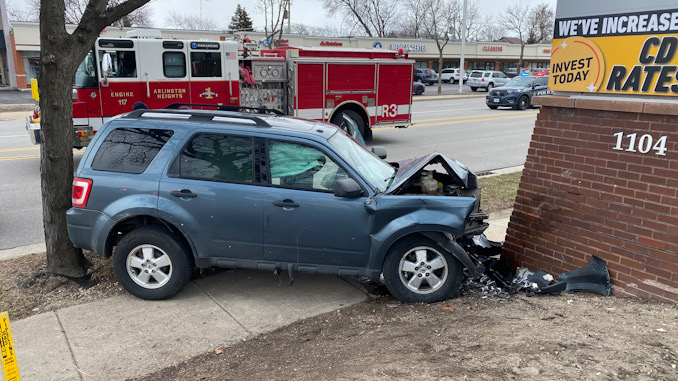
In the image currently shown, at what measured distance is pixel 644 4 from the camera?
4402 millimetres

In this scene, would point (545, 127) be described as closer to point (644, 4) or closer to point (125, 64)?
point (644, 4)

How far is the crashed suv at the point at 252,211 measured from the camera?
182 inches

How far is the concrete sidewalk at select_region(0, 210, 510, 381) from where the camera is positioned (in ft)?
12.9

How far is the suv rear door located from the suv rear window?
0.26m

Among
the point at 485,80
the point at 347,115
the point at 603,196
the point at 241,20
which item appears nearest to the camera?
the point at 603,196

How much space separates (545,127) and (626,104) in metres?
0.81

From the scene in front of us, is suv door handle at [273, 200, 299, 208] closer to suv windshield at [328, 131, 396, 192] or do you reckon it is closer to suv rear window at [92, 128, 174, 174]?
suv windshield at [328, 131, 396, 192]

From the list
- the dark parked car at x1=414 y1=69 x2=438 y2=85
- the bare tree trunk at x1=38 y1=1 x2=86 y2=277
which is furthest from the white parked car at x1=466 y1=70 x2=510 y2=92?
the bare tree trunk at x1=38 y1=1 x2=86 y2=277

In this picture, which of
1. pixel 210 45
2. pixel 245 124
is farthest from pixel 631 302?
pixel 210 45

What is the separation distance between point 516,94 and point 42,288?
77.3 feet

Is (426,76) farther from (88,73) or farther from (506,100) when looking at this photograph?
(88,73)

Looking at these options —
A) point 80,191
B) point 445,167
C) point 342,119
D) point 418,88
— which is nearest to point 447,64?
point 418,88

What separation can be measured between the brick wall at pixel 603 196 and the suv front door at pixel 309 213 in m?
1.89

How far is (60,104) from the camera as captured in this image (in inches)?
196
